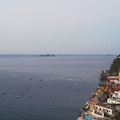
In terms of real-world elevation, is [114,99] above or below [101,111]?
above

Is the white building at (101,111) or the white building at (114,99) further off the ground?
the white building at (114,99)

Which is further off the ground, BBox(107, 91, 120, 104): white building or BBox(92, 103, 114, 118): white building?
BBox(107, 91, 120, 104): white building

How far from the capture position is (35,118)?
26.7 metres

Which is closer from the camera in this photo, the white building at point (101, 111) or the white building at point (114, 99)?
the white building at point (101, 111)

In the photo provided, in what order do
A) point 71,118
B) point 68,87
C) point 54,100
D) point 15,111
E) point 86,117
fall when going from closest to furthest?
point 86,117
point 71,118
point 15,111
point 54,100
point 68,87

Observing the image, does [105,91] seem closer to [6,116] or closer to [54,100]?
[54,100]

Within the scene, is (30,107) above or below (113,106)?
below

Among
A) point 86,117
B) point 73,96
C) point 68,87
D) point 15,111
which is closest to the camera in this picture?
point 86,117

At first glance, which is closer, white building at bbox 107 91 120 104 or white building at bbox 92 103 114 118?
white building at bbox 92 103 114 118

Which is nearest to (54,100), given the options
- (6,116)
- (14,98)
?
(14,98)

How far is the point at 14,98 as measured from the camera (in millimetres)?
35594

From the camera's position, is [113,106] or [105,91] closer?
[113,106]

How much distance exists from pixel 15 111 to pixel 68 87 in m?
18.5

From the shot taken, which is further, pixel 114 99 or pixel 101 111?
pixel 114 99
